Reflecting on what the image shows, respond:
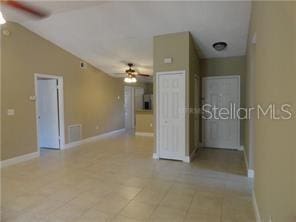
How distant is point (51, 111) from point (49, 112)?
3.1 inches

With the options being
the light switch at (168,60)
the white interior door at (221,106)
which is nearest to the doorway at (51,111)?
the light switch at (168,60)

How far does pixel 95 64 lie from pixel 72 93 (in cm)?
137

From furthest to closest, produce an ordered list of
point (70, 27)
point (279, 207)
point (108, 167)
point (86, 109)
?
point (86, 109) < point (70, 27) < point (108, 167) < point (279, 207)

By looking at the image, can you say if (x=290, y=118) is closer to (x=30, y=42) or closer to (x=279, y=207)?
(x=279, y=207)

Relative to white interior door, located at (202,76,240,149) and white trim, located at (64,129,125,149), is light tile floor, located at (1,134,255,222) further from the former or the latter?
white trim, located at (64,129,125,149)

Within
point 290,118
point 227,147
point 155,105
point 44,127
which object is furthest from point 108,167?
point 290,118

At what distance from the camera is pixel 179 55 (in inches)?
192

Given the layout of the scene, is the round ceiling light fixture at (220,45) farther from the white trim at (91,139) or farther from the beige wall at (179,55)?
the white trim at (91,139)

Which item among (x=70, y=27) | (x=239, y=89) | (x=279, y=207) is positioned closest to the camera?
(x=279, y=207)

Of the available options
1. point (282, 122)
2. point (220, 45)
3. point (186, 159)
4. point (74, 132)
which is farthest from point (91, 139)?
point (282, 122)

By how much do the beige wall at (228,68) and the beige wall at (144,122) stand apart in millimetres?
2950

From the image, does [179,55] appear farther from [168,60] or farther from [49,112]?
[49,112]

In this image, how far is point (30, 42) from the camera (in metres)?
5.34

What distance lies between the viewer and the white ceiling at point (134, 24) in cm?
398
